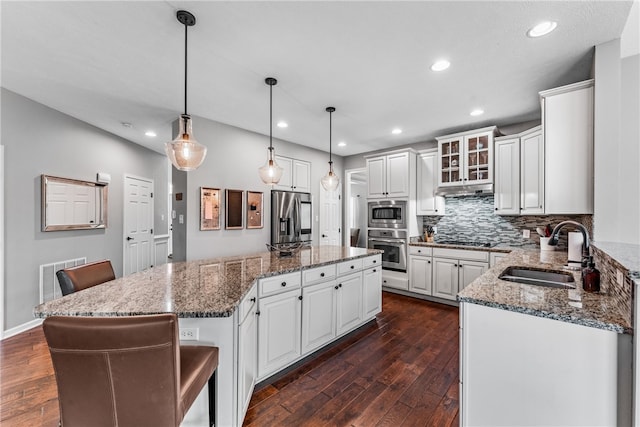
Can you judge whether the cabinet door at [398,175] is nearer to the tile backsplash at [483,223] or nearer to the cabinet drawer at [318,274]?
the tile backsplash at [483,223]

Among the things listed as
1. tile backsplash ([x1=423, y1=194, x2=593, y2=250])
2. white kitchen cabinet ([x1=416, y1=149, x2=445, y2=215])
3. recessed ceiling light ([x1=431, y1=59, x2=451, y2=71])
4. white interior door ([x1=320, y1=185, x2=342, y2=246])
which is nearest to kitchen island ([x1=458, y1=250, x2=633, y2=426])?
recessed ceiling light ([x1=431, y1=59, x2=451, y2=71])

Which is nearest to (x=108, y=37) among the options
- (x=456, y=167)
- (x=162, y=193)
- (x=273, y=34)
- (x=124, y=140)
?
(x=273, y=34)

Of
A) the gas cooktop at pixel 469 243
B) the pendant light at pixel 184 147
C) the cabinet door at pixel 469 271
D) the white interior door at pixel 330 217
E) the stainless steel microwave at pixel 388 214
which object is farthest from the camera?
the white interior door at pixel 330 217

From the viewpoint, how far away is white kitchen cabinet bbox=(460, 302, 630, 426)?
3.82ft

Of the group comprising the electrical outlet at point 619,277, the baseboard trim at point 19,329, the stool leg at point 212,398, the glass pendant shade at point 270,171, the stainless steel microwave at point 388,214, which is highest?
the glass pendant shade at point 270,171

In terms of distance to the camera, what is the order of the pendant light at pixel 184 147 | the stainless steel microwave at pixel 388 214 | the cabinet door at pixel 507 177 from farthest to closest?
the stainless steel microwave at pixel 388 214 < the cabinet door at pixel 507 177 < the pendant light at pixel 184 147

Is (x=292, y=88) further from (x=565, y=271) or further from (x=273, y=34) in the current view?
(x=565, y=271)

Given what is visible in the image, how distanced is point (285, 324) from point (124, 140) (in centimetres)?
442

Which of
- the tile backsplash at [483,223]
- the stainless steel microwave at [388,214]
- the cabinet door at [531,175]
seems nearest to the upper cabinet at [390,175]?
the stainless steel microwave at [388,214]

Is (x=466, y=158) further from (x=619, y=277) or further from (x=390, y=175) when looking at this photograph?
(x=619, y=277)

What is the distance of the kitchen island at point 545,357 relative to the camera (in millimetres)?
1150

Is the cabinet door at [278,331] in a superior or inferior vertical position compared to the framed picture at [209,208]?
inferior

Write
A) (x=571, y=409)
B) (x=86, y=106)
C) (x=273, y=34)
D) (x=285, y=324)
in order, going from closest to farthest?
(x=571, y=409) < (x=273, y=34) < (x=285, y=324) < (x=86, y=106)

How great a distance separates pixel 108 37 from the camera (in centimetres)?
196
